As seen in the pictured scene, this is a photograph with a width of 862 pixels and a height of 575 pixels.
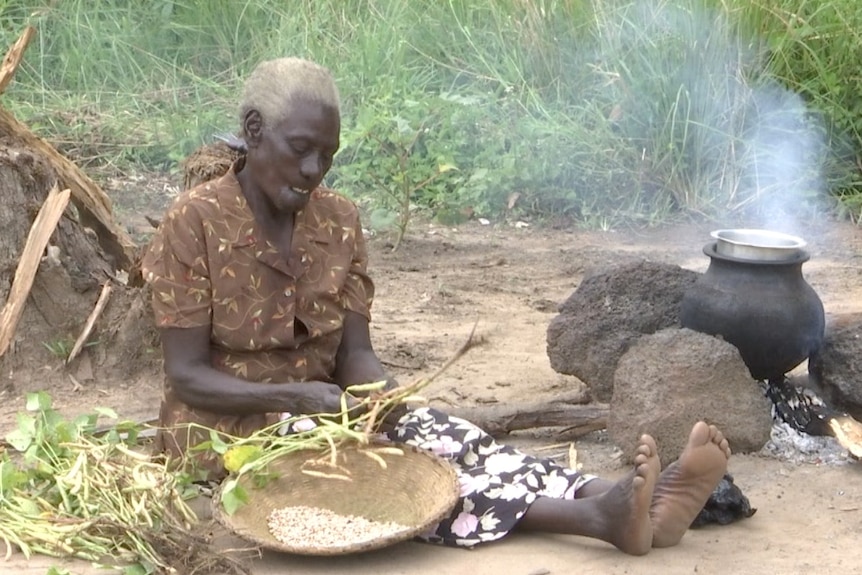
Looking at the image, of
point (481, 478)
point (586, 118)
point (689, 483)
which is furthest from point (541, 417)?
point (586, 118)

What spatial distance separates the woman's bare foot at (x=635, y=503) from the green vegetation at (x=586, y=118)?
360 centimetres

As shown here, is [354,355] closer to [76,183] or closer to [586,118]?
[76,183]

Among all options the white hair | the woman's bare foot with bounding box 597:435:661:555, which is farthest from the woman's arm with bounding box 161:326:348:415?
the woman's bare foot with bounding box 597:435:661:555

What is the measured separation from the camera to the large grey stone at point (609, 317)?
4203 millimetres

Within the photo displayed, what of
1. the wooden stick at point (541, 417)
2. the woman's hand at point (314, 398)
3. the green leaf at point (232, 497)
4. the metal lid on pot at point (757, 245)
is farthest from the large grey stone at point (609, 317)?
the green leaf at point (232, 497)

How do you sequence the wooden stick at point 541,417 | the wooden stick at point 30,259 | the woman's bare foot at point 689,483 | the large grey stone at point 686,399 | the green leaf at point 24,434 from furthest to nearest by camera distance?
1. the wooden stick at point 30,259
2. the wooden stick at point 541,417
3. the large grey stone at point 686,399
4. the green leaf at point 24,434
5. the woman's bare foot at point 689,483

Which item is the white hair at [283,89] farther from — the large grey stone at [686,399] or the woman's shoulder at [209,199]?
the large grey stone at [686,399]

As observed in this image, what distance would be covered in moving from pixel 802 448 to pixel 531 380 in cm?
110

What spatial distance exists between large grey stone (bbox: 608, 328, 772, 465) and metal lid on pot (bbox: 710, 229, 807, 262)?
1.05ft

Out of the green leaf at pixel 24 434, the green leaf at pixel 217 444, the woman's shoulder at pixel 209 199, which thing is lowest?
the green leaf at pixel 24 434

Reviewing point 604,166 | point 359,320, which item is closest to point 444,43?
point 604,166

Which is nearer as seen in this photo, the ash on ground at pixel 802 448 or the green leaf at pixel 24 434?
the green leaf at pixel 24 434

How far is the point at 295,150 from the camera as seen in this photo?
10.3 ft

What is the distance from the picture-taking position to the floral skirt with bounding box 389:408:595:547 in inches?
129
